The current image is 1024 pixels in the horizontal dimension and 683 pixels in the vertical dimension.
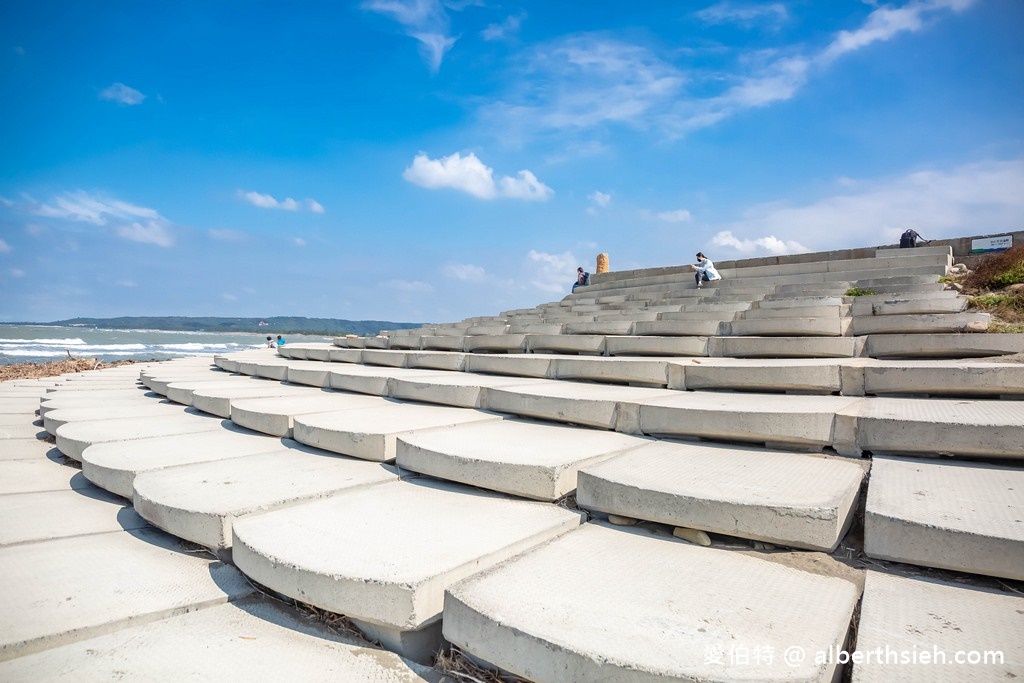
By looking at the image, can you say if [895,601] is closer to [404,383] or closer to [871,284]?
[404,383]

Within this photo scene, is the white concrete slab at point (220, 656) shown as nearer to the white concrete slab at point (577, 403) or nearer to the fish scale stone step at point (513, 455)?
the fish scale stone step at point (513, 455)

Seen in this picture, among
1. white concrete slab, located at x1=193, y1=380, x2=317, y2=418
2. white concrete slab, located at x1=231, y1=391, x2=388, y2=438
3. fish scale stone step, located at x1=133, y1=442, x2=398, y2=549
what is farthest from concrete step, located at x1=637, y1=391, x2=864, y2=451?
white concrete slab, located at x1=193, y1=380, x2=317, y2=418

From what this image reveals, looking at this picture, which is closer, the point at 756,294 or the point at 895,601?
the point at 895,601

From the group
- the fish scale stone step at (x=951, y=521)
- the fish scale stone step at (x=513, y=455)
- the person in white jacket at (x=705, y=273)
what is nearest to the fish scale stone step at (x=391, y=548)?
the fish scale stone step at (x=513, y=455)

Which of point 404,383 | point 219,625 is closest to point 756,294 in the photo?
point 404,383

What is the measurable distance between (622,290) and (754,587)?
12332 mm

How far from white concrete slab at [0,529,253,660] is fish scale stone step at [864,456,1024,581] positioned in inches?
87.3

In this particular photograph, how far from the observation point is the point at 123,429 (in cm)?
397

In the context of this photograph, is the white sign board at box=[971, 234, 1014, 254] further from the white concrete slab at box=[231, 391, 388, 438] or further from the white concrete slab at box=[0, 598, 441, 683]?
the white concrete slab at box=[0, 598, 441, 683]

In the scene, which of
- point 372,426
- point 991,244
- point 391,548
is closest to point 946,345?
point 372,426

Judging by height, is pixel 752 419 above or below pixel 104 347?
above

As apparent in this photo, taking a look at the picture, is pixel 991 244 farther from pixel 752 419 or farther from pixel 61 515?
pixel 61 515

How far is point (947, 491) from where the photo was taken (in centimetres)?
200

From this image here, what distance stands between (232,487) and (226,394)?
2807mm
